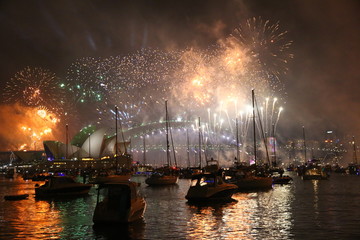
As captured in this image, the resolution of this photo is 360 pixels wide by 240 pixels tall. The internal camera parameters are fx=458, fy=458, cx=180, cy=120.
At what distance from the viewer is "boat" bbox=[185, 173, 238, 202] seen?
29.8 m

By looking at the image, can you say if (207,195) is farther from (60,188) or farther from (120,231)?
(60,188)

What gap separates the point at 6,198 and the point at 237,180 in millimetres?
22116

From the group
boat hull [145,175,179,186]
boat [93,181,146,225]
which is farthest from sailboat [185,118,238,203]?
boat hull [145,175,179,186]

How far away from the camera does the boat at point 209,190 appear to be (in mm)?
29766

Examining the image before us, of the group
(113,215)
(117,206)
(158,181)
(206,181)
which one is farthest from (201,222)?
(158,181)

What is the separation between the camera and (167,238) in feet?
58.6

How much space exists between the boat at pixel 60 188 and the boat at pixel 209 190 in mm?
12034

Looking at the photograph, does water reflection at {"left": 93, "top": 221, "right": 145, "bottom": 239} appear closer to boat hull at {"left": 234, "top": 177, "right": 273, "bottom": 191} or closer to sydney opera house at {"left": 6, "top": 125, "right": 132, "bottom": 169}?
boat hull at {"left": 234, "top": 177, "right": 273, "bottom": 191}

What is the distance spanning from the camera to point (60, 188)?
37.3 metres

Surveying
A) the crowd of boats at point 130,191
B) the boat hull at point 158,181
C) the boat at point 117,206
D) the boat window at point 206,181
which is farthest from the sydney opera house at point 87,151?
the boat at point 117,206

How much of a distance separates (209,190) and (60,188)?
13895 mm

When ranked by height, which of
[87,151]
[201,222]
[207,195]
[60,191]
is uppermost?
[87,151]

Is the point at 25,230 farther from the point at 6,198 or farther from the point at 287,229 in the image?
the point at 6,198

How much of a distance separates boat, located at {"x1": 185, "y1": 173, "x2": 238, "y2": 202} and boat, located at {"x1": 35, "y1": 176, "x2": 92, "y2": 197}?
39.5ft
